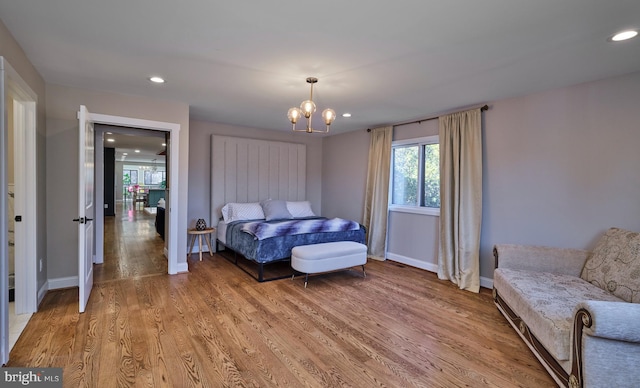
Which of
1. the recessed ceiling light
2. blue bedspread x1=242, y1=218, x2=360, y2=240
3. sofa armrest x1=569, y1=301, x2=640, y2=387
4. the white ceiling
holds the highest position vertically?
the white ceiling

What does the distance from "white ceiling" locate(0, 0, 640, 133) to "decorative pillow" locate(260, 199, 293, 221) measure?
2198mm

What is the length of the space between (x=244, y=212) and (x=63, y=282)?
2.51 meters

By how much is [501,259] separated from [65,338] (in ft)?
13.0

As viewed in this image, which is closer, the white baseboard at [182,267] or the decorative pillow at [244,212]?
the white baseboard at [182,267]

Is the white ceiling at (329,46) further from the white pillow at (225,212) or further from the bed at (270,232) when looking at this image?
the white pillow at (225,212)

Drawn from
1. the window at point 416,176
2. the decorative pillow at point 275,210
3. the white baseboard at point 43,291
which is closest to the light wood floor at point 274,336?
the white baseboard at point 43,291

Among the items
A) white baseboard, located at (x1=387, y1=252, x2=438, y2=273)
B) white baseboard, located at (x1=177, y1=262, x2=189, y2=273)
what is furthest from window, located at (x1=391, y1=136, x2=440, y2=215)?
white baseboard, located at (x1=177, y1=262, x2=189, y2=273)

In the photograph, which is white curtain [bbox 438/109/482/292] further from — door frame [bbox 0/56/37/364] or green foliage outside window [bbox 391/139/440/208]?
door frame [bbox 0/56/37/364]

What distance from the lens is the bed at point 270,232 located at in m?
4.05

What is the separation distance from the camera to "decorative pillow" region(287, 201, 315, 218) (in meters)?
5.74

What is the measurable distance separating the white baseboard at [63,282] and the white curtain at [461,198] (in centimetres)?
458

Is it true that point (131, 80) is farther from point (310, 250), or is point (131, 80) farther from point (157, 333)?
point (310, 250)

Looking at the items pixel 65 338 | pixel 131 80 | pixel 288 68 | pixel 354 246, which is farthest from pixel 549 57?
pixel 65 338

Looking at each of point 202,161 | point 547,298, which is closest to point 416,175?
point 547,298
